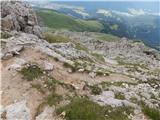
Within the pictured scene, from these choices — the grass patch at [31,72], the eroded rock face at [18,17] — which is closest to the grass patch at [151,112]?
the grass patch at [31,72]

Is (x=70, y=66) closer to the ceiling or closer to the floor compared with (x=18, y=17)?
closer to the ceiling

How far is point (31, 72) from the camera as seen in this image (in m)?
31.3

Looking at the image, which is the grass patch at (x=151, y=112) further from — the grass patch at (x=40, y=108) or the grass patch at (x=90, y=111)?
the grass patch at (x=40, y=108)

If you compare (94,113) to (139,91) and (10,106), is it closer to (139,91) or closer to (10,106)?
(10,106)

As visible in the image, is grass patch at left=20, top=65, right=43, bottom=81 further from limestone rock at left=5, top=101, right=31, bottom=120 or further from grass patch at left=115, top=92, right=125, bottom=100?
grass patch at left=115, top=92, right=125, bottom=100

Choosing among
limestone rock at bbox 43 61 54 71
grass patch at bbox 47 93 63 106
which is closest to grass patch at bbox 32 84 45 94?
grass patch at bbox 47 93 63 106

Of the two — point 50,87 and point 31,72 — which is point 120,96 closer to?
point 50,87

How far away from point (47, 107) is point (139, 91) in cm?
1013

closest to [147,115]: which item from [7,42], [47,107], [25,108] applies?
[47,107]

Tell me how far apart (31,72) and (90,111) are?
858cm

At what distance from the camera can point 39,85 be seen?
29000mm

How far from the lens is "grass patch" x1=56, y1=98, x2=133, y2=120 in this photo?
24266mm

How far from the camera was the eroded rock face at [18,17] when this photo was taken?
66.1m

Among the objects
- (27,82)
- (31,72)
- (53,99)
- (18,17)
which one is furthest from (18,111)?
(18,17)
